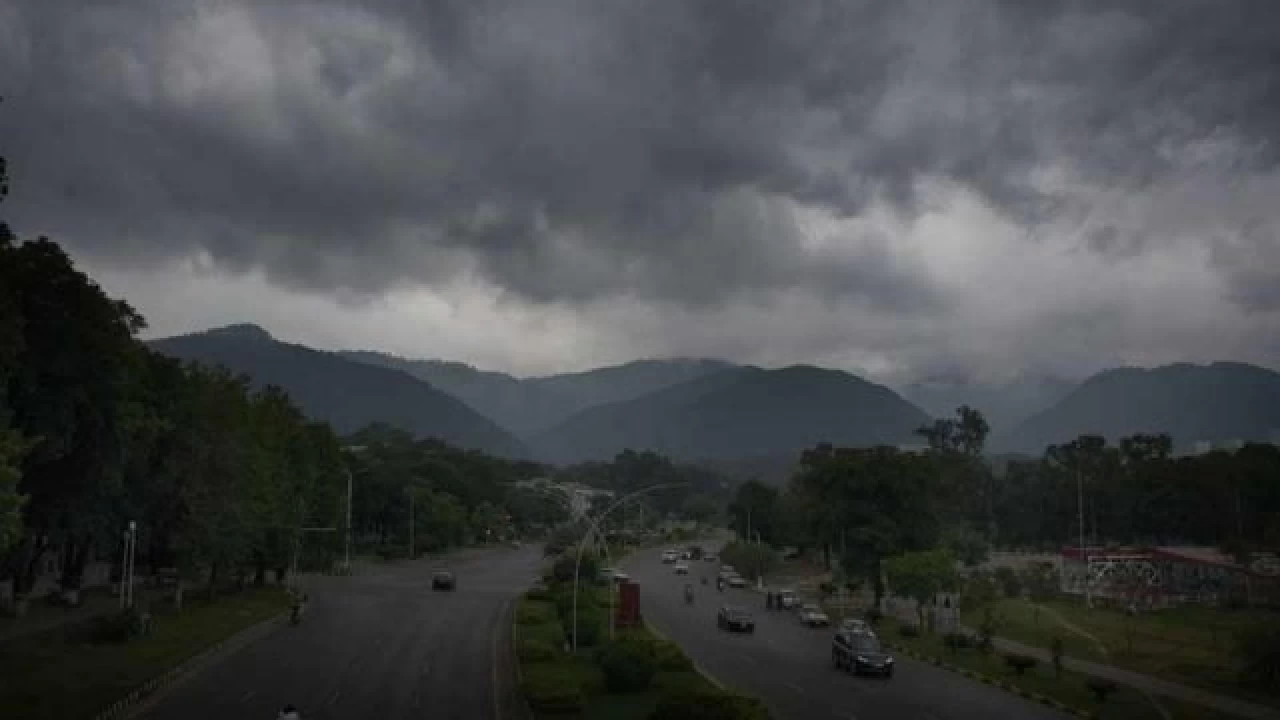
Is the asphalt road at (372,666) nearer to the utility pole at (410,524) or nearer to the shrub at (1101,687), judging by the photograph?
the shrub at (1101,687)

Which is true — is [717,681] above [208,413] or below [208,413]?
below

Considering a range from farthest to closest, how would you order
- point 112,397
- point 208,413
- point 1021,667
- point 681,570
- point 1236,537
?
1. point 681,570
2. point 1236,537
3. point 208,413
4. point 112,397
5. point 1021,667

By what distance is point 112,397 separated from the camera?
59.6 meters

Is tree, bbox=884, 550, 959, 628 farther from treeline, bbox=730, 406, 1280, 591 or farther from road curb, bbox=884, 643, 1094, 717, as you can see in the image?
road curb, bbox=884, 643, 1094, 717

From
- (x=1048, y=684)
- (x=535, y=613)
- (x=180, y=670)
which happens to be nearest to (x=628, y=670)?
(x=1048, y=684)

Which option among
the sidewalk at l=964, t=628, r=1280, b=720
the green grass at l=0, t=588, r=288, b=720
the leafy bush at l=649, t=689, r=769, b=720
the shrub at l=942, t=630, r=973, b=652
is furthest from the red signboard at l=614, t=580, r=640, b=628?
the leafy bush at l=649, t=689, r=769, b=720

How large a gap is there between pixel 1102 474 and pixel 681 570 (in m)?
58.2

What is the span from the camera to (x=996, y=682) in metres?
51.9

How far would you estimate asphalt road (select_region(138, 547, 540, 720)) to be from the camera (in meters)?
42.0

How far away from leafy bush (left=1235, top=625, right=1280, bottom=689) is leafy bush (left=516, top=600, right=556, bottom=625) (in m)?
37.7

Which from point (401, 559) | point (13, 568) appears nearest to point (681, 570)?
point (401, 559)

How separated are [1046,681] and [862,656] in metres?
8.57

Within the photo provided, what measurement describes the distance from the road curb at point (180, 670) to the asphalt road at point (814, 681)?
23.6 meters

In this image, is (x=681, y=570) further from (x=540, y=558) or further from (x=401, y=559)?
(x=401, y=559)
